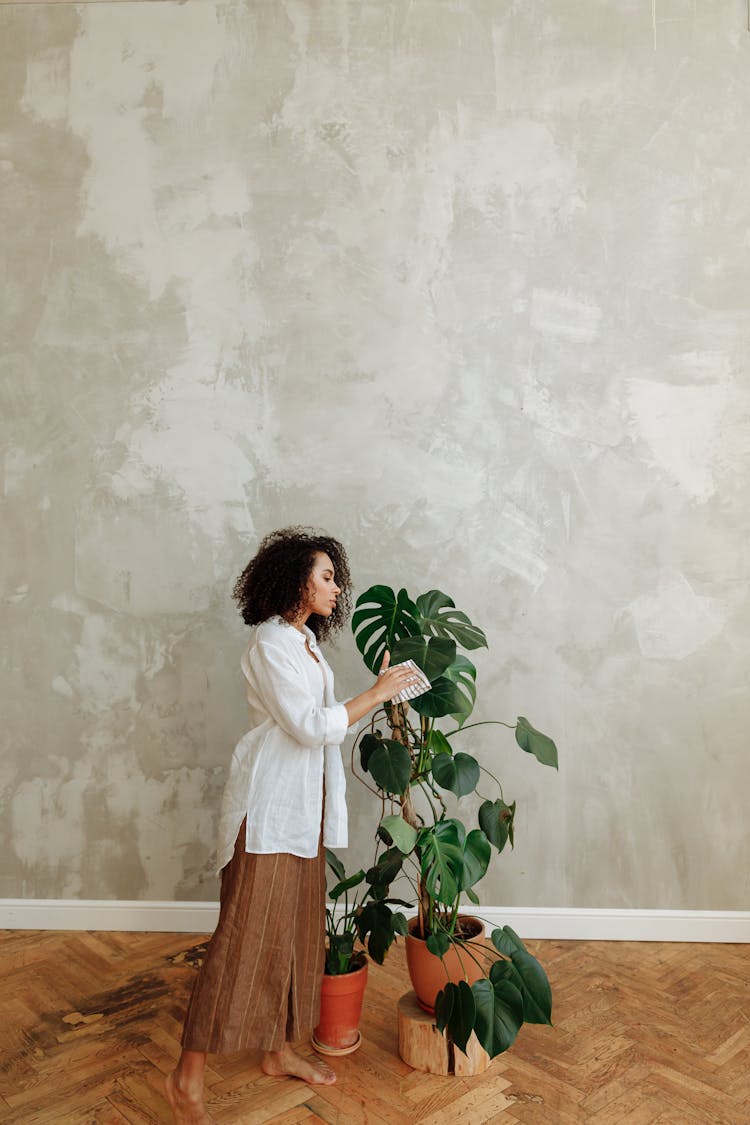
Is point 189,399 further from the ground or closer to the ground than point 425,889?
further from the ground

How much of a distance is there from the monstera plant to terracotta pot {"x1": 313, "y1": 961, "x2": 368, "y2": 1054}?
0.50 feet

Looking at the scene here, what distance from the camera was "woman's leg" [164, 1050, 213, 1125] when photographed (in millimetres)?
1975

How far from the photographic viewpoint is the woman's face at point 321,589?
7.27 ft

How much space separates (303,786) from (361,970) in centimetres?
61

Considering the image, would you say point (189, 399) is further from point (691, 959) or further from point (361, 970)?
point (691, 959)

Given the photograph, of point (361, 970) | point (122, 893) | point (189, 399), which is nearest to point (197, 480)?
point (189, 399)

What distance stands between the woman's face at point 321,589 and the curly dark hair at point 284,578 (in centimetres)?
1

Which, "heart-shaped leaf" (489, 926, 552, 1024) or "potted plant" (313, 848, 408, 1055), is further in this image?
"potted plant" (313, 848, 408, 1055)

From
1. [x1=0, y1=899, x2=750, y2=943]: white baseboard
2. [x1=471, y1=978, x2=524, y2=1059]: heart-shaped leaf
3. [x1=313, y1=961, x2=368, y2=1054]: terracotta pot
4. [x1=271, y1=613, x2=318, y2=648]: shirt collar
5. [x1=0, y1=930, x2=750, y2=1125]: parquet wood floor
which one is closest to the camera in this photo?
[x1=471, y1=978, x2=524, y2=1059]: heart-shaped leaf

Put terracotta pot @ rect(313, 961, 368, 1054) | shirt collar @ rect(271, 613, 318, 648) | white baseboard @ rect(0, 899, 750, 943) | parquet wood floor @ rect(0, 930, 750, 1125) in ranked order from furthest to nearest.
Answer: white baseboard @ rect(0, 899, 750, 943) < terracotta pot @ rect(313, 961, 368, 1054) < shirt collar @ rect(271, 613, 318, 648) < parquet wood floor @ rect(0, 930, 750, 1125)

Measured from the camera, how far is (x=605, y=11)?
3.00 meters

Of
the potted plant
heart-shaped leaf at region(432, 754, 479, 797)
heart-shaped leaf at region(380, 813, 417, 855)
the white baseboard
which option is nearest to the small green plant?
the potted plant

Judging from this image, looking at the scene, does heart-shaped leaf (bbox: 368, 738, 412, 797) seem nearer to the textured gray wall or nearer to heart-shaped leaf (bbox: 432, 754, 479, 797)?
heart-shaped leaf (bbox: 432, 754, 479, 797)

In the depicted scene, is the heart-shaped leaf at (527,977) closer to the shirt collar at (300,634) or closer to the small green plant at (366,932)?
the small green plant at (366,932)
